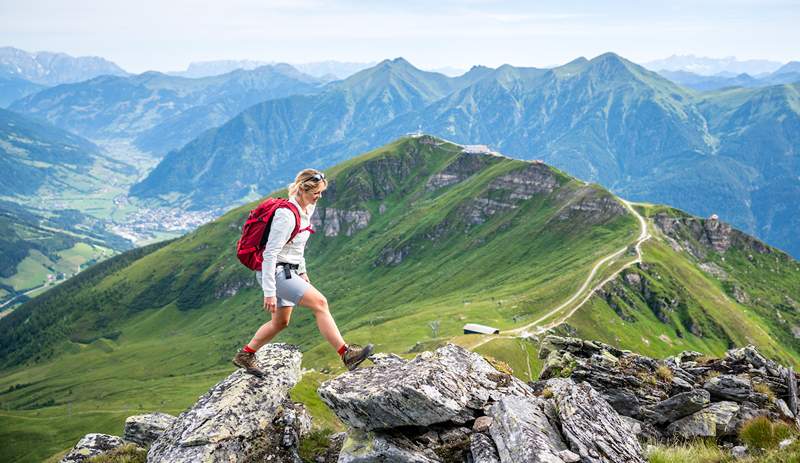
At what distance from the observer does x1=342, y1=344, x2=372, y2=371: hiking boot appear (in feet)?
63.8

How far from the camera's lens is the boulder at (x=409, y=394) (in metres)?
16.7

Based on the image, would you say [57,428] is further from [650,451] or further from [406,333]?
[650,451]

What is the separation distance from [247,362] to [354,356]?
489cm

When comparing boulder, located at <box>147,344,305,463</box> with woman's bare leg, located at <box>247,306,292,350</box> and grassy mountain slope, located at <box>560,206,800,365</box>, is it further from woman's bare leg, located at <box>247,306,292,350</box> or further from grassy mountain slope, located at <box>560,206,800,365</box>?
grassy mountain slope, located at <box>560,206,800,365</box>

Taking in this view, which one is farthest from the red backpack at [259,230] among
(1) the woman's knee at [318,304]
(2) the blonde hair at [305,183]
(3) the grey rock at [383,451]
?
(3) the grey rock at [383,451]

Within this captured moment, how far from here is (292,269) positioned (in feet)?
60.3

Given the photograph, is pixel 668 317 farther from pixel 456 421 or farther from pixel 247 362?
pixel 247 362

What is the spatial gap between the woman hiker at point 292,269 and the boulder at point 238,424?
2816 mm

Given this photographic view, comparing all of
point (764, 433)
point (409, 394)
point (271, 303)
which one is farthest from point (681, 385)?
point (271, 303)

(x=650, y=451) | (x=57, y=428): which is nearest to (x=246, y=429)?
(x=650, y=451)

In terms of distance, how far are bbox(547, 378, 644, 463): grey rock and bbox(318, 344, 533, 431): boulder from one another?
8.39ft

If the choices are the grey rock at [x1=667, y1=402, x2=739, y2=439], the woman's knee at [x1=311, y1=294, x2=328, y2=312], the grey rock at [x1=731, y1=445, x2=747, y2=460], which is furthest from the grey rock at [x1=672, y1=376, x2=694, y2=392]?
the woman's knee at [x1=311, y1=294, x2=328, y2=312]

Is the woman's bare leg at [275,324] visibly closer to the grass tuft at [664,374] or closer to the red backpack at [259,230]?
the red backpack at [259,230]

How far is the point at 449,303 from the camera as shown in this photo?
198m
